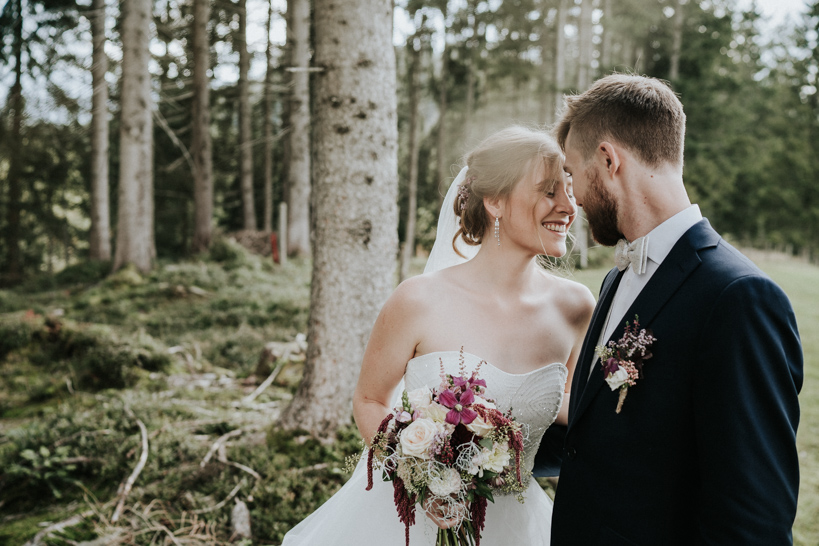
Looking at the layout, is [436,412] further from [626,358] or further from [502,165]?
[502,165]

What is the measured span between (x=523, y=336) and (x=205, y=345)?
6.92 metres

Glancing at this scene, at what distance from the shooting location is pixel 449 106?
24688mm

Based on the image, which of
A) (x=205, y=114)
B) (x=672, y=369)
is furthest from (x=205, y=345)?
(x=205, y=114)

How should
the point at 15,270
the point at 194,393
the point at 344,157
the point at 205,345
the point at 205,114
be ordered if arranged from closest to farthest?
the point at 344,157 < the point at 194,393 < the point at 205,345 < the point at 205,114 < the point at 15,270

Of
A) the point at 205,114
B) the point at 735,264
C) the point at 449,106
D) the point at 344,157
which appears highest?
the point at 449,106

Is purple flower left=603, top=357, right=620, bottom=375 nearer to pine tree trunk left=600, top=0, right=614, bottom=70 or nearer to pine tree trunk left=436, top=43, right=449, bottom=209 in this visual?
pine tree trunk left=600, top=0, right=614, bottom=70

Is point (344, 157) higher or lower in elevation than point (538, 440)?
higher

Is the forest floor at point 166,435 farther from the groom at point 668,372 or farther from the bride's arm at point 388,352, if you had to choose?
the groom at point 668,372

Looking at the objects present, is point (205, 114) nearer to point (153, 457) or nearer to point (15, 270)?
point (15, 270)

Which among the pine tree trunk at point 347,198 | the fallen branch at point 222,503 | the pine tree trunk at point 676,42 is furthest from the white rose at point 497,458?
the pine tree trunk at point 676,42

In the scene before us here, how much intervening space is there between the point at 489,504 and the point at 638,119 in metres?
1.97

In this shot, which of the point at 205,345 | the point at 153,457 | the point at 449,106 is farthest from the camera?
the point at 449,106

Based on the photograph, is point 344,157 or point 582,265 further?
point 582,265

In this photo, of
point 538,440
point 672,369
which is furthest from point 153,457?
point 672,369
